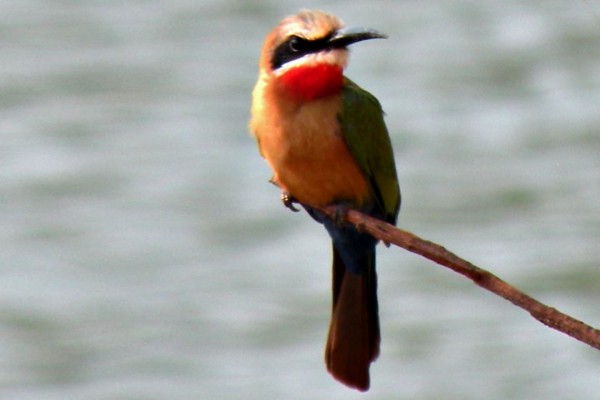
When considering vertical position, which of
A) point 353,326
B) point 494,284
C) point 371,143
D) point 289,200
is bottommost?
point 494,284

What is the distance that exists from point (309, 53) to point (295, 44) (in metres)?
0.05

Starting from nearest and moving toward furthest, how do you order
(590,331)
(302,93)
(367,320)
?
(590,331), (302,93), (367,320)

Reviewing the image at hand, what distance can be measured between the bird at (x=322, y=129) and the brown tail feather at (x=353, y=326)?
9 cm

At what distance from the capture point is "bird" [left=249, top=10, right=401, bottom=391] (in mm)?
3734

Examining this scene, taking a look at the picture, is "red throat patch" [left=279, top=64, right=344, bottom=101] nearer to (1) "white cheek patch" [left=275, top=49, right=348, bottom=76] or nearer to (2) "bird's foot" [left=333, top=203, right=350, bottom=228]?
(1) "white cheek patch" [left=275, top=49, right=348, bottom=76]

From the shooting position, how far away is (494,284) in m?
2.76

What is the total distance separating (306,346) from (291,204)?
296 centimetres

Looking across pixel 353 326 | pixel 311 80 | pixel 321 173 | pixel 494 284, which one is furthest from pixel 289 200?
pixel 494 284

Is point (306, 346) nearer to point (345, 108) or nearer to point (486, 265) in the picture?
point (486, 265)

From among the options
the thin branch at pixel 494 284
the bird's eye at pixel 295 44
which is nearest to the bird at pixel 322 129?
the bird's eye at pixel 295 44

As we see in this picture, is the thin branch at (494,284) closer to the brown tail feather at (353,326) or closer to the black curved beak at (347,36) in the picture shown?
the black curved beak at (347,36)

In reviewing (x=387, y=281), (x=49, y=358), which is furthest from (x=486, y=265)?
(x=49, y=358)

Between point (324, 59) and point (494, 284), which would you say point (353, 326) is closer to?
point (324, 59)

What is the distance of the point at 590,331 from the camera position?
2611 mm
